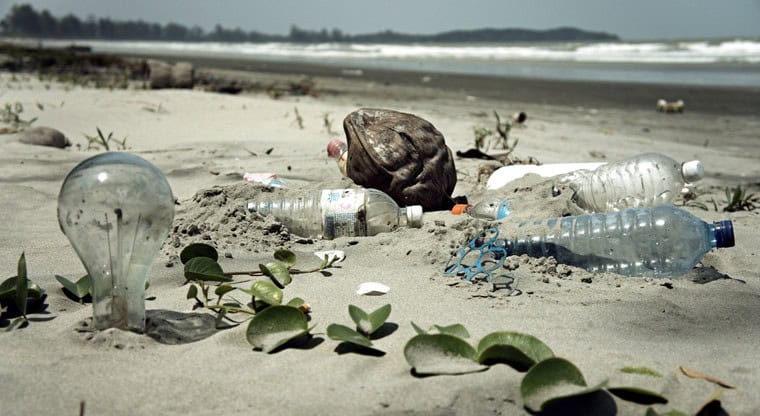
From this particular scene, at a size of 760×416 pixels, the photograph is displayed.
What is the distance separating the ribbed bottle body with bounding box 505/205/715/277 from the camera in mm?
2443

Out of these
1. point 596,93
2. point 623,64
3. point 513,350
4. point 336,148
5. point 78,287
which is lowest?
point 78,287

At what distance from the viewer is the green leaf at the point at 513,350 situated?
158 centimetres

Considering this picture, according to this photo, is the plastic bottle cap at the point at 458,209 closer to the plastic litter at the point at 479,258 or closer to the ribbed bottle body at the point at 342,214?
the ribbed bottle body at the point at 342,214

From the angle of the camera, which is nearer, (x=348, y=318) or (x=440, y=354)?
(x=440, y=354)

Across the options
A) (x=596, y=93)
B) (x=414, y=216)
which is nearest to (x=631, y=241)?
(x=414, y=216)

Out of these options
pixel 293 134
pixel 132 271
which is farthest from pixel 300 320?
pixel 293 134

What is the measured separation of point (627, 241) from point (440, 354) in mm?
1195

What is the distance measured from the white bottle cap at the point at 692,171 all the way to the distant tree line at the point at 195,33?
95611 mm

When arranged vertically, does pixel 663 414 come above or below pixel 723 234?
below

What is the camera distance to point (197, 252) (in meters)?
2.40

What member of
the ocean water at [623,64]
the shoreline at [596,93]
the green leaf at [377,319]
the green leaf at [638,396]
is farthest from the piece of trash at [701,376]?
the ocean water at [623,64]

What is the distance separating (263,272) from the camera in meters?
2.29

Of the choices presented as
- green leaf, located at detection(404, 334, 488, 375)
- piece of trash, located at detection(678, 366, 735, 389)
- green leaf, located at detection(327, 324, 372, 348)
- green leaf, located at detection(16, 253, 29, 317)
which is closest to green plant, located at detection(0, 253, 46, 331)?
green leaf, located at detection(16, 253, 29, 317)

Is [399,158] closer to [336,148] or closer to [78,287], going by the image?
[336,148]
